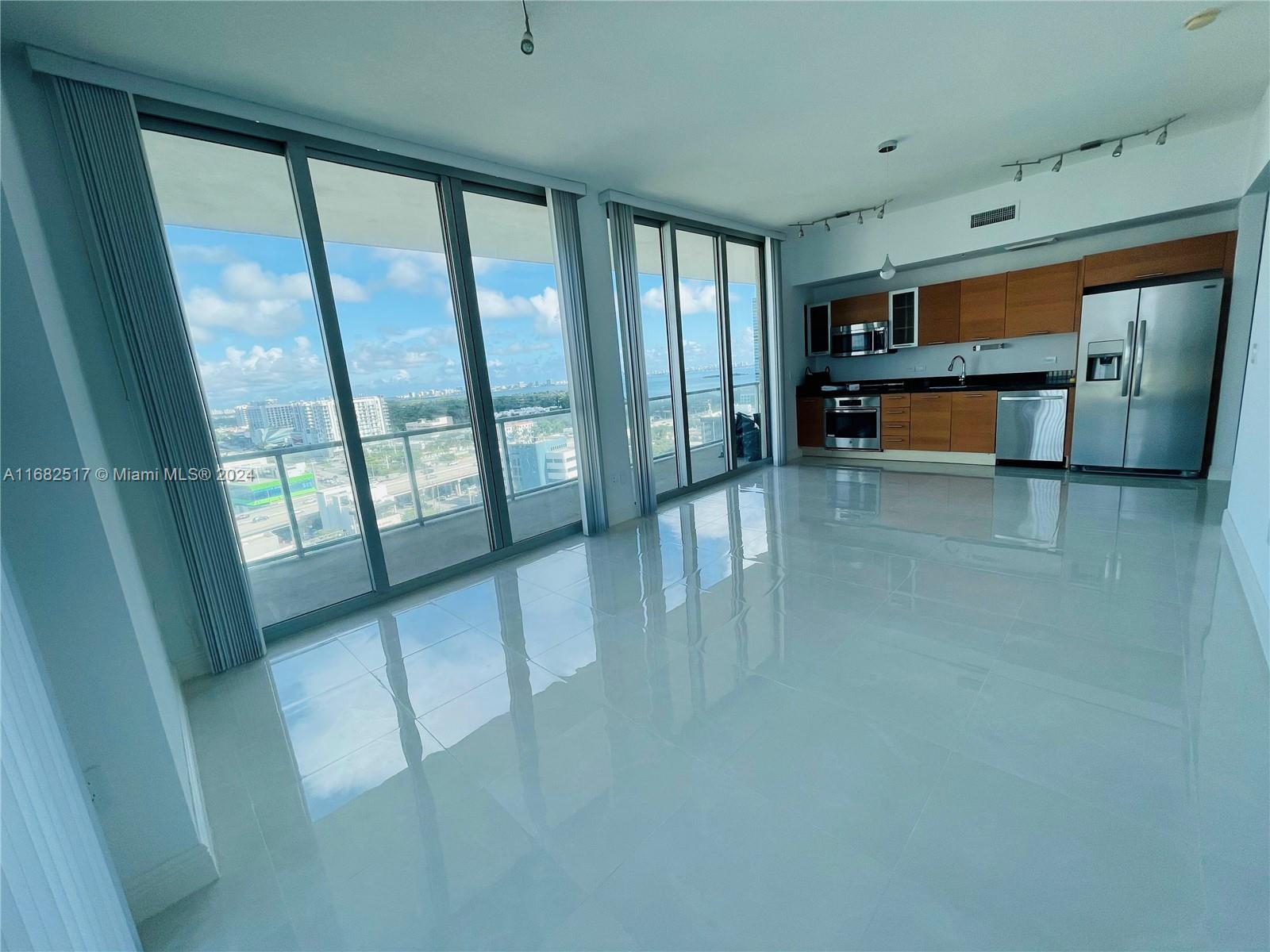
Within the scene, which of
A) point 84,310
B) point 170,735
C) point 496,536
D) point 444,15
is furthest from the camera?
point 496,536

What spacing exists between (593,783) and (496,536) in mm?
2512

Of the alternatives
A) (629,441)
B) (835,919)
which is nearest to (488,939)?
(835,919)

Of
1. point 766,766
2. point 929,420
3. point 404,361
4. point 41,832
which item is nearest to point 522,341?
point 404,361

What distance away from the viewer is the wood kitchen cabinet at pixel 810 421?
701 centimetres

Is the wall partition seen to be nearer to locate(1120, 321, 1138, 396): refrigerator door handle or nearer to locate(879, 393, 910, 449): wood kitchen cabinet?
locate(879, 393, 910, 449): wood kitchen cabinet

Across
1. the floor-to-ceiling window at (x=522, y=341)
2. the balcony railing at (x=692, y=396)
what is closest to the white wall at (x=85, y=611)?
the floor-to-ceiling window at (x=522, y=341)

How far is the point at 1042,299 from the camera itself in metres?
5.39

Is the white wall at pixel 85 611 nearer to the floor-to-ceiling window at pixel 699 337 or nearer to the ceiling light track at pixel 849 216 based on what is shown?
the floor-to-ceiling window at pixel 699 337

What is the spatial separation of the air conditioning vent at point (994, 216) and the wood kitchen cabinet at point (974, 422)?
1730 millimetres

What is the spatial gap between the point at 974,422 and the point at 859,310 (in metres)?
1.98

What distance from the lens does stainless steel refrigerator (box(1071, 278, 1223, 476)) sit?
4477 millimetres

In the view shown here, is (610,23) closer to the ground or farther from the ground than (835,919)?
farther from the ground

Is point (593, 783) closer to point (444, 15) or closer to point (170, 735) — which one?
point (170, 735)

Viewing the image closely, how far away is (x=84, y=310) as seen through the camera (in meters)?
2.29
